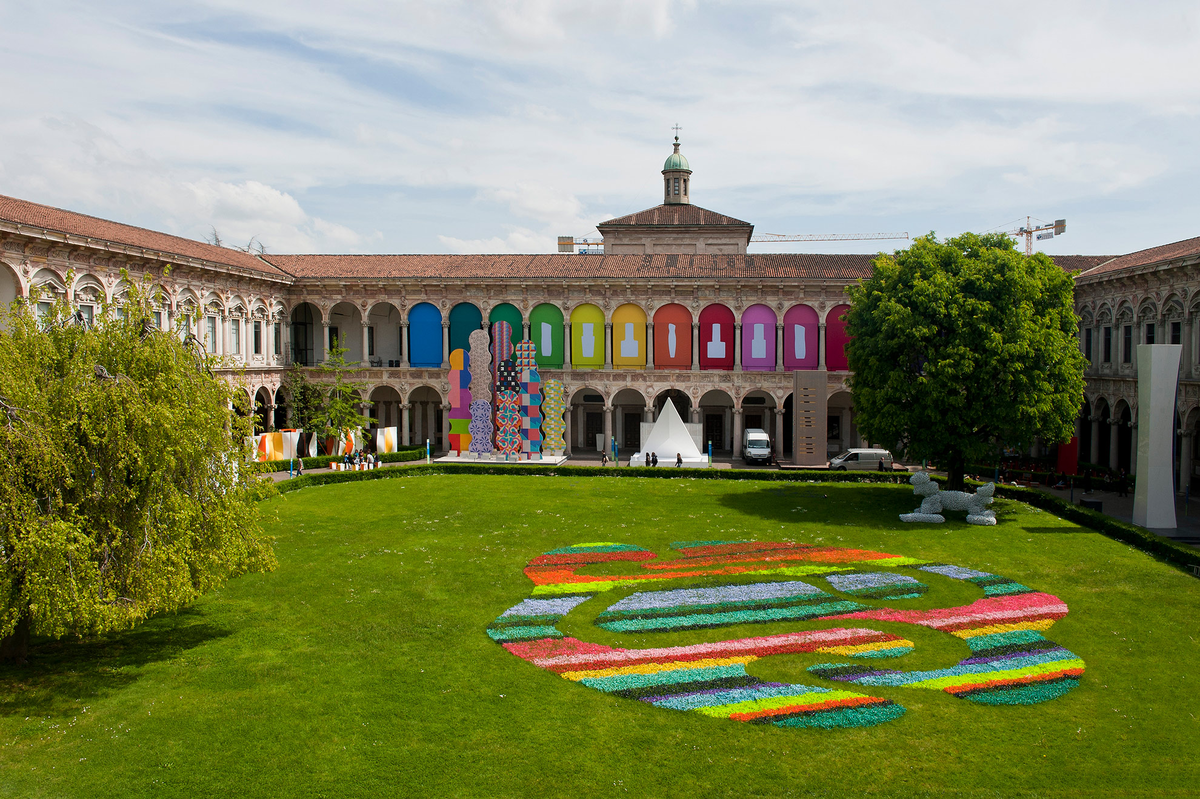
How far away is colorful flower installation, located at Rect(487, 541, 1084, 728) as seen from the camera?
16406 mm

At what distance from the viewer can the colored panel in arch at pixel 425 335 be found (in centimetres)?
5669

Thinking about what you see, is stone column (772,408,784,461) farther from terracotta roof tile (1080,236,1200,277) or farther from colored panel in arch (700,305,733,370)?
terracotta roof tile (1080,236,1200,277)

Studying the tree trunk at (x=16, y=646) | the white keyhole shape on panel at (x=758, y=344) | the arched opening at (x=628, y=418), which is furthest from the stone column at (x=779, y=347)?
the tree trunk at (x=16, y=646)

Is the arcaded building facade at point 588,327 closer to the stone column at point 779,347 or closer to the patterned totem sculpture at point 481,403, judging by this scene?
the stone column at point 779,347

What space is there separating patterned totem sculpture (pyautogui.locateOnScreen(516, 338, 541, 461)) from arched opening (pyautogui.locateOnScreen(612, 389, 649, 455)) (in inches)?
400

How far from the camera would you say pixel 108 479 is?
1600 cm

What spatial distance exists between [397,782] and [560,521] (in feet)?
64.3

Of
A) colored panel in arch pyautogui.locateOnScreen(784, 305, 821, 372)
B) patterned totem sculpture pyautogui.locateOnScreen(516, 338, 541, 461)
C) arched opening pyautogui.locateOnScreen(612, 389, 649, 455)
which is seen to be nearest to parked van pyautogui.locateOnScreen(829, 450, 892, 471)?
colored panel in arch pyautogui.locateOnScreen(784, 305, 821, 372)

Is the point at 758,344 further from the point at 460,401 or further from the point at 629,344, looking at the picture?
the point at 460,401

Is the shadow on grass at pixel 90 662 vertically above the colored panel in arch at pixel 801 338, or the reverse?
the colored panel in arch at pixel 801 338

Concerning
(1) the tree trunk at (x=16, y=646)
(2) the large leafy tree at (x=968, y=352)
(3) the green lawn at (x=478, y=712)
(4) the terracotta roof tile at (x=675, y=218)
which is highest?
(4) the terracotta roof tile at (x=675, y=218)

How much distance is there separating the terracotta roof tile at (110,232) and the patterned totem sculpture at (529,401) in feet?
61.4

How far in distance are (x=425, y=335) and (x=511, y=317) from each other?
633 cm

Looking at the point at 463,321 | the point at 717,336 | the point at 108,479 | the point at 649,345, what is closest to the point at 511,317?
the point at 463,321
